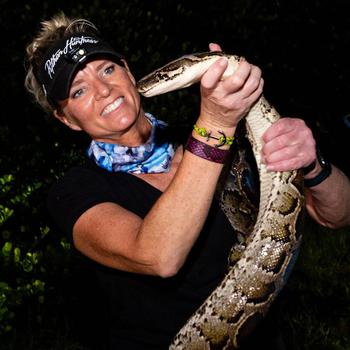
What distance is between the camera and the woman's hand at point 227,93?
8.04 ft

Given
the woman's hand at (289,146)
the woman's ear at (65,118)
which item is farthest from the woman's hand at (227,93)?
the woman's ear at (65,118)

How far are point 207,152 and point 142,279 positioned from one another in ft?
3.06

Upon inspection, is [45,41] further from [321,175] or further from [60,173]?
[60,173]

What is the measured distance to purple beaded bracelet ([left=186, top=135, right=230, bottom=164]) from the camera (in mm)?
2512

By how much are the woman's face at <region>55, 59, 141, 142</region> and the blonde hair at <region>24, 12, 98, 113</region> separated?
0.26 m

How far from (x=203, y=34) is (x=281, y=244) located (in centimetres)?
595

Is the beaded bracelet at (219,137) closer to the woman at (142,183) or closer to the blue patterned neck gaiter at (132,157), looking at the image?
the woman at (142,183)

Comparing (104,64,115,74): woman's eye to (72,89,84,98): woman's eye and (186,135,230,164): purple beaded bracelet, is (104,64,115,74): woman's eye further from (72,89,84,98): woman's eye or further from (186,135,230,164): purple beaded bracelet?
(186,135,230,164): purple beaded bracelet

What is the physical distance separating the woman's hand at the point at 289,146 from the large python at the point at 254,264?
15 centimetres

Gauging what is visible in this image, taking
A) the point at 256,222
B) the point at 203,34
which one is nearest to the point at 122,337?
the point at 256,222

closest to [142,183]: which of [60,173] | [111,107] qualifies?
[111,107]

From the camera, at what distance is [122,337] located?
3.17 meters

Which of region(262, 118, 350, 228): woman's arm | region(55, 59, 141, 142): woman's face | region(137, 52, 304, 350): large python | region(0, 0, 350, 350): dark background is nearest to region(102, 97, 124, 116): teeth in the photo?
region(55, 59, 141, 142): woman's face

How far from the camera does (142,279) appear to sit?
10.1 ft
